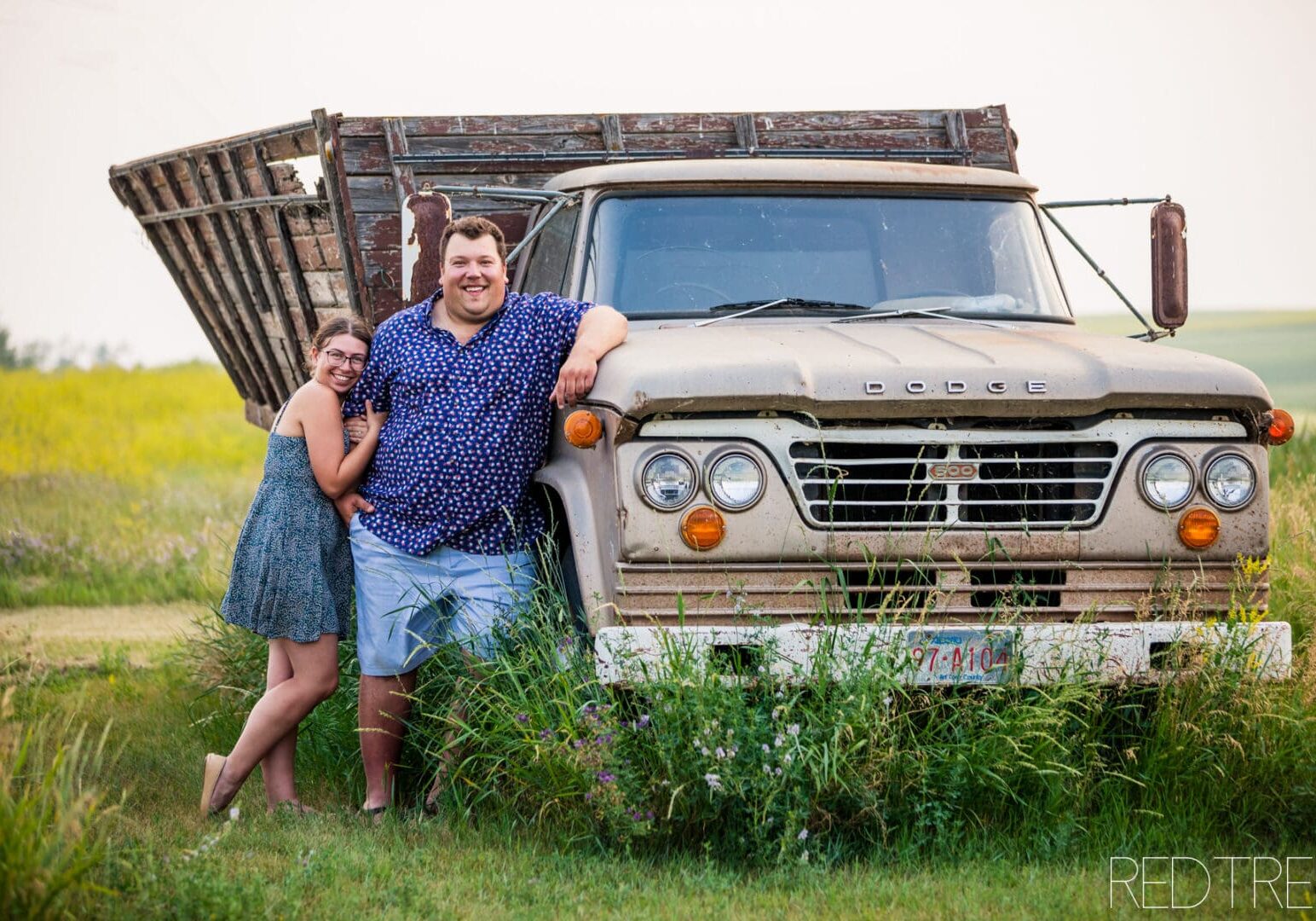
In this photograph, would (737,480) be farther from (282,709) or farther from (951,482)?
(282,709)

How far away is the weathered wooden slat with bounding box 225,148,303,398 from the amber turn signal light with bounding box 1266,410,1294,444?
20.2 ft

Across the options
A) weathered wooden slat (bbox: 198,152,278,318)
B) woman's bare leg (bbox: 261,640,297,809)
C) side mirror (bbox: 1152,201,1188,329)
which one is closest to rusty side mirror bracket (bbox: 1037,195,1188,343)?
side mirror (bbox: 1152,201,1188,329)

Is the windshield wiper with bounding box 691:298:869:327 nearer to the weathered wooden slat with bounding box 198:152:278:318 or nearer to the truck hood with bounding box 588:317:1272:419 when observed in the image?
the truck hood with bounding box 588:317:1272:419

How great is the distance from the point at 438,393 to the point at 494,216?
2258 millimetres

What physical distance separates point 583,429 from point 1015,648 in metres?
1.54

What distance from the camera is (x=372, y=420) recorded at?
5562 millimetres

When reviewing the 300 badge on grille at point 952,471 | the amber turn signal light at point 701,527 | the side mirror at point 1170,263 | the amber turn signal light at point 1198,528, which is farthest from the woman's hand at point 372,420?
the side mirror at point 1170,263

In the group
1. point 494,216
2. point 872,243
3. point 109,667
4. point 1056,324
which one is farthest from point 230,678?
point 1056,324

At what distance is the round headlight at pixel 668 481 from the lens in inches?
188

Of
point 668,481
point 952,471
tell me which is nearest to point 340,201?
point 668,481

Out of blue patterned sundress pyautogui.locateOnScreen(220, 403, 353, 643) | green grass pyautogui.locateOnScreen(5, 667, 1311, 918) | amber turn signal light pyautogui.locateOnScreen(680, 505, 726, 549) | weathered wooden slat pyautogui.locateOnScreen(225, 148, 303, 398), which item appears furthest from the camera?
weathered wooden slat pyautogui.locateOnScreen(225, 148, 303, 398)

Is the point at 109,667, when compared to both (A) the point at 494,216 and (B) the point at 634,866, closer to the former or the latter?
(A) the point at 494,216

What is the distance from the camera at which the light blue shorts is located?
5355 millimetres

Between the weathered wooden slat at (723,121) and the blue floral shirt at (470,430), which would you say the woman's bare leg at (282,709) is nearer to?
the blue floral shirt at (470,430)
